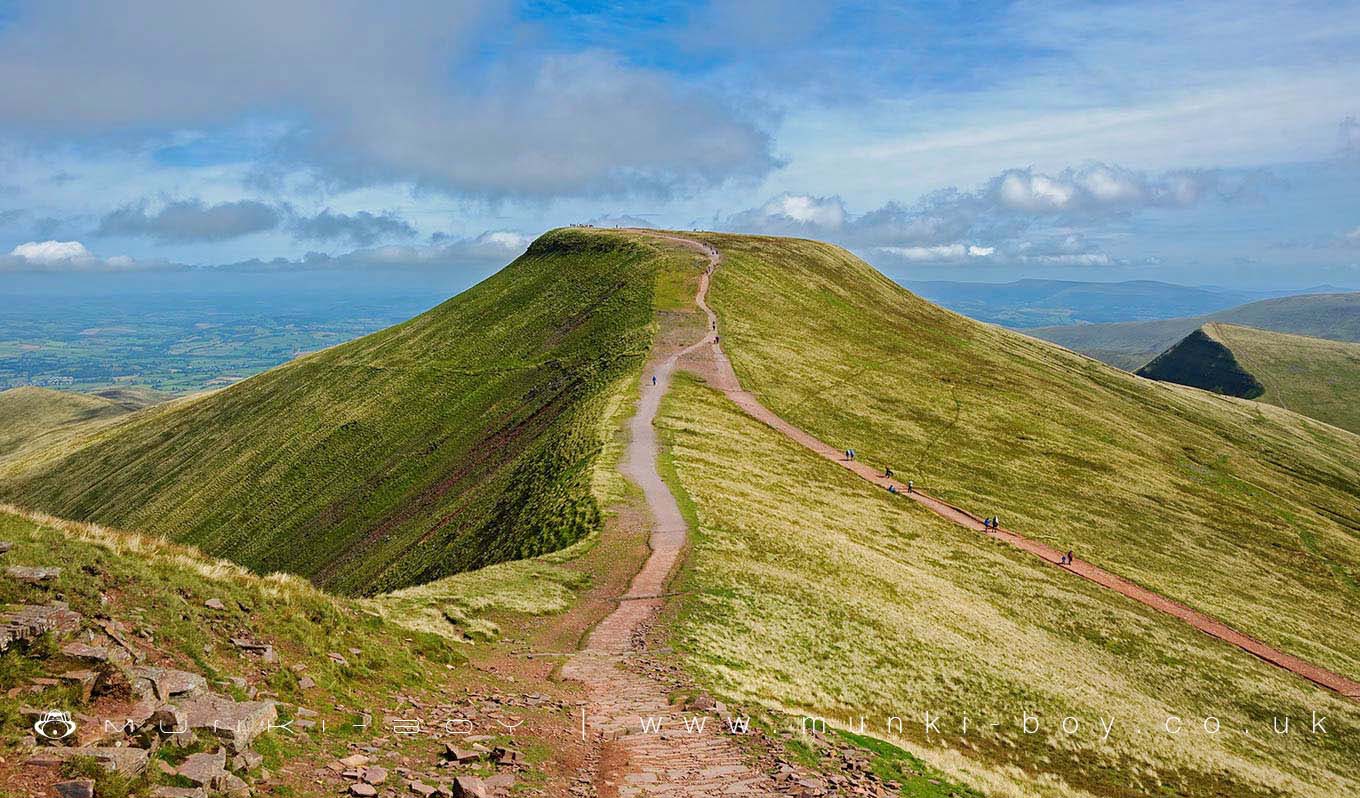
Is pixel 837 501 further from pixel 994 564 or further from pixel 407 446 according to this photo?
pixel 407 446

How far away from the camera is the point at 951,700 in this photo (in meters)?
34.2

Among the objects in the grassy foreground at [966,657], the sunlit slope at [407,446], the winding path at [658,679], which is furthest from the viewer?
the sunlit slope at [407,446]

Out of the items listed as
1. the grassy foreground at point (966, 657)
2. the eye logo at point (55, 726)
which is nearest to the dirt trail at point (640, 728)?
the grassy foreground at point (966, 657)

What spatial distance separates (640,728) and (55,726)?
14794 millimetres

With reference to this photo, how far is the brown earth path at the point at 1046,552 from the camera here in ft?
177

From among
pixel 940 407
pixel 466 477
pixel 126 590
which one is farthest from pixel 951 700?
pixel 940 407

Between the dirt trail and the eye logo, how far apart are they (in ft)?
38.5

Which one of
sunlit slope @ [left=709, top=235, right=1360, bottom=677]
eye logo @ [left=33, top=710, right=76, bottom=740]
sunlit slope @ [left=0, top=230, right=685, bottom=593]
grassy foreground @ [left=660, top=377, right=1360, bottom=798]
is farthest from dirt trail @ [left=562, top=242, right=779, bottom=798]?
sunlit slope @ [left=709, top=235, right=1360, bottom=677]

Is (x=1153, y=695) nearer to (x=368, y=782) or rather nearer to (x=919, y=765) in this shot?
(x=919, y=765)

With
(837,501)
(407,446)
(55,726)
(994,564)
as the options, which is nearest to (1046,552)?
(994,564)

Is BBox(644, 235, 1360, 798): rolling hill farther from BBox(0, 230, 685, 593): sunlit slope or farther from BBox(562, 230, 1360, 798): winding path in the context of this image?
BBox(0, 230, 685, 593): sunlit slope

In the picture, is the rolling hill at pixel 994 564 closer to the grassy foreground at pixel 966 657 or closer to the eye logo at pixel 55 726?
the grassy foreground at pixel 966 657

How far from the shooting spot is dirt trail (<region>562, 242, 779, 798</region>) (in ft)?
64.5

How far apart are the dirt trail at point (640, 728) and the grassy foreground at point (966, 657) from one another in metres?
2.28
